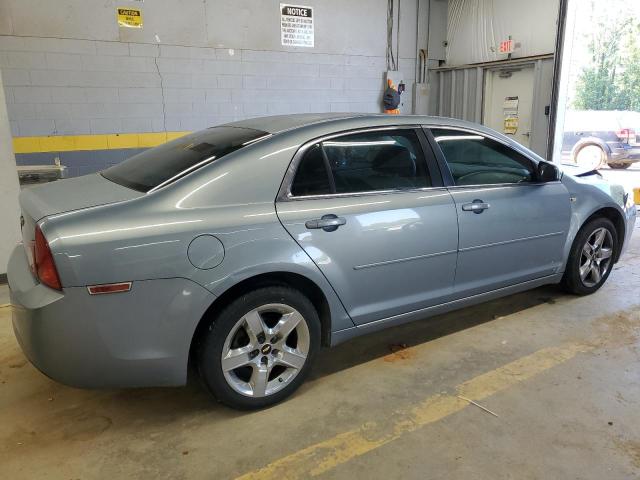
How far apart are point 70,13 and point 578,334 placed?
645 cm

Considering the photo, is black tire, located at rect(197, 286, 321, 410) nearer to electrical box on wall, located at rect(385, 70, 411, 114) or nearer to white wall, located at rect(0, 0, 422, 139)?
white wall, located at rect(0, 0, 422, 139)

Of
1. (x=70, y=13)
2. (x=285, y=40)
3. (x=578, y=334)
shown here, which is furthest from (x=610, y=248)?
(x=70, y=13)

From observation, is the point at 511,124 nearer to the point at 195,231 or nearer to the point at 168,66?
the point at 168,66

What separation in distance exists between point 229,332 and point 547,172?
93.9 inches

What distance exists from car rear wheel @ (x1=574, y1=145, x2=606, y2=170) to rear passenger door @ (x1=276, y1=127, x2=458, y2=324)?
382 inches

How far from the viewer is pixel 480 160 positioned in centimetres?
346

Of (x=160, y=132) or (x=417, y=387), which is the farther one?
(x=160, y=132)

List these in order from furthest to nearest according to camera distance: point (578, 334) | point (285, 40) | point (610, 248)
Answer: point (285, 40), point (610, 248), point (578, 334)

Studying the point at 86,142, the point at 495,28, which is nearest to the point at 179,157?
the point at 86,142

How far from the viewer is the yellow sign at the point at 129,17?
21.0ft

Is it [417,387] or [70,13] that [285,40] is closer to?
[70,13]

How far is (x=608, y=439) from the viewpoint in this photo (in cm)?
232

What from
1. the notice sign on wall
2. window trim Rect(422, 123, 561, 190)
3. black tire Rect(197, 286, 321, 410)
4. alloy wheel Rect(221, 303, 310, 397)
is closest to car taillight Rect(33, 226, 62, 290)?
black tire Rect(197, 286, 321, 410)

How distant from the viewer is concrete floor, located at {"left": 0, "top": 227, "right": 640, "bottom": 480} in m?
2.17
